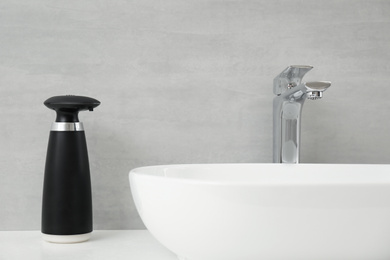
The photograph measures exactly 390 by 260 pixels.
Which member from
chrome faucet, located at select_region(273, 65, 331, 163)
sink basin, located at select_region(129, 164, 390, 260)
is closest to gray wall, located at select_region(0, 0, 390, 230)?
chrome faucet, located at select_region(273, 65, 331, 163)

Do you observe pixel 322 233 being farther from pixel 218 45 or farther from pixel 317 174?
pixel 218 45

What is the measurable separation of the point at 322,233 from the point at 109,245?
0.41 m

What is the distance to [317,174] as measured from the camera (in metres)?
0.88

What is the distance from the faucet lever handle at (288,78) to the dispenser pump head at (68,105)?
1.22 ft

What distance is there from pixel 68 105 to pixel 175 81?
27 cm

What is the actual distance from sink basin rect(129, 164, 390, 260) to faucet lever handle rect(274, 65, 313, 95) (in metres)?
0.38

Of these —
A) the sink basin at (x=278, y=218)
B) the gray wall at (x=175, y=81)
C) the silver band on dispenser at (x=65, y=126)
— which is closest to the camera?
the sink basin at (x=278, y=218)

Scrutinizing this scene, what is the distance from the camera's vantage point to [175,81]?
97 centimetres

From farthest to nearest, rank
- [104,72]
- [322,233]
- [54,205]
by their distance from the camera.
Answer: [104,72] → [54,205] → [322,233]

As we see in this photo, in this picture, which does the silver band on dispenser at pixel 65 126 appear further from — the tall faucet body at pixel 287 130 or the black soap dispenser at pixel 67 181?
the tall faucet body at pixel 287 130

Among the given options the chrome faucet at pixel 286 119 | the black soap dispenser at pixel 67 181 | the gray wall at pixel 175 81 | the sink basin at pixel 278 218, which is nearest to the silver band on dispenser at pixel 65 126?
the black soap dispenser at pixel 67 181

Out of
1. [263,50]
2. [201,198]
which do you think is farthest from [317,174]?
[201,198]

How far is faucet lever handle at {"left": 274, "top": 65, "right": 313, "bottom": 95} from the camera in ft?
2.81

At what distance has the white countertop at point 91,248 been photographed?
0.70 m
